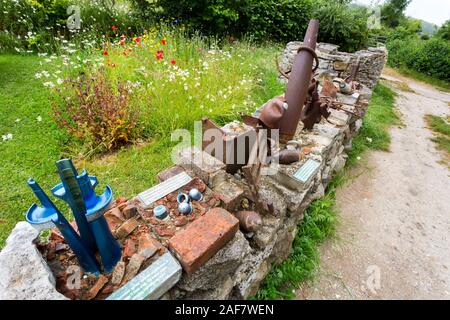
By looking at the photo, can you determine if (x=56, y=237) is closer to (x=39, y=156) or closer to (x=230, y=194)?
(x=230, y=194)

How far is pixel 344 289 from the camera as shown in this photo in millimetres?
2201

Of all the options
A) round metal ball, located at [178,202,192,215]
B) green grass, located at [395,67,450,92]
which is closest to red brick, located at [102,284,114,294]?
round metal ball, located at [178,202,192,215]

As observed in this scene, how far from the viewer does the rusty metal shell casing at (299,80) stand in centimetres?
201

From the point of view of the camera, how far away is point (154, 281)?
1080mm

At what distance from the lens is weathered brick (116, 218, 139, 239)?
1.31 m

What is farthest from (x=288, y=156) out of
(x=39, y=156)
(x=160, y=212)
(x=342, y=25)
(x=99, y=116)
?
(x=342, y=25)

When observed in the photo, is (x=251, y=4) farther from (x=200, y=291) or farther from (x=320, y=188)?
(x=200, y=291)

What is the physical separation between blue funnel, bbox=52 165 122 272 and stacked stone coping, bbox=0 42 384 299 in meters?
0.22

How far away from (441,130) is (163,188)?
7.11 meters

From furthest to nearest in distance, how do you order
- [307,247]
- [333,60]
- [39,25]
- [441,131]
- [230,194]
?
[441,131] < [39,25] < [333,60] < [307,247] < [230,194]

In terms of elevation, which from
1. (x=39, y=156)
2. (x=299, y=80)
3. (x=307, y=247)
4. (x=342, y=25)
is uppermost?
(x=342, y=25)

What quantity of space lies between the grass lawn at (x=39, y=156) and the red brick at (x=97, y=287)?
1.33 metres

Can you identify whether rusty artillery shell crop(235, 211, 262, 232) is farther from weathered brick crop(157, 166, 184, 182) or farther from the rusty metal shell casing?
the rusty metal shell casing

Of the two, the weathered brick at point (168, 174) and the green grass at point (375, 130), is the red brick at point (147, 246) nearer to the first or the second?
the weathered brick at point (168, 174)
